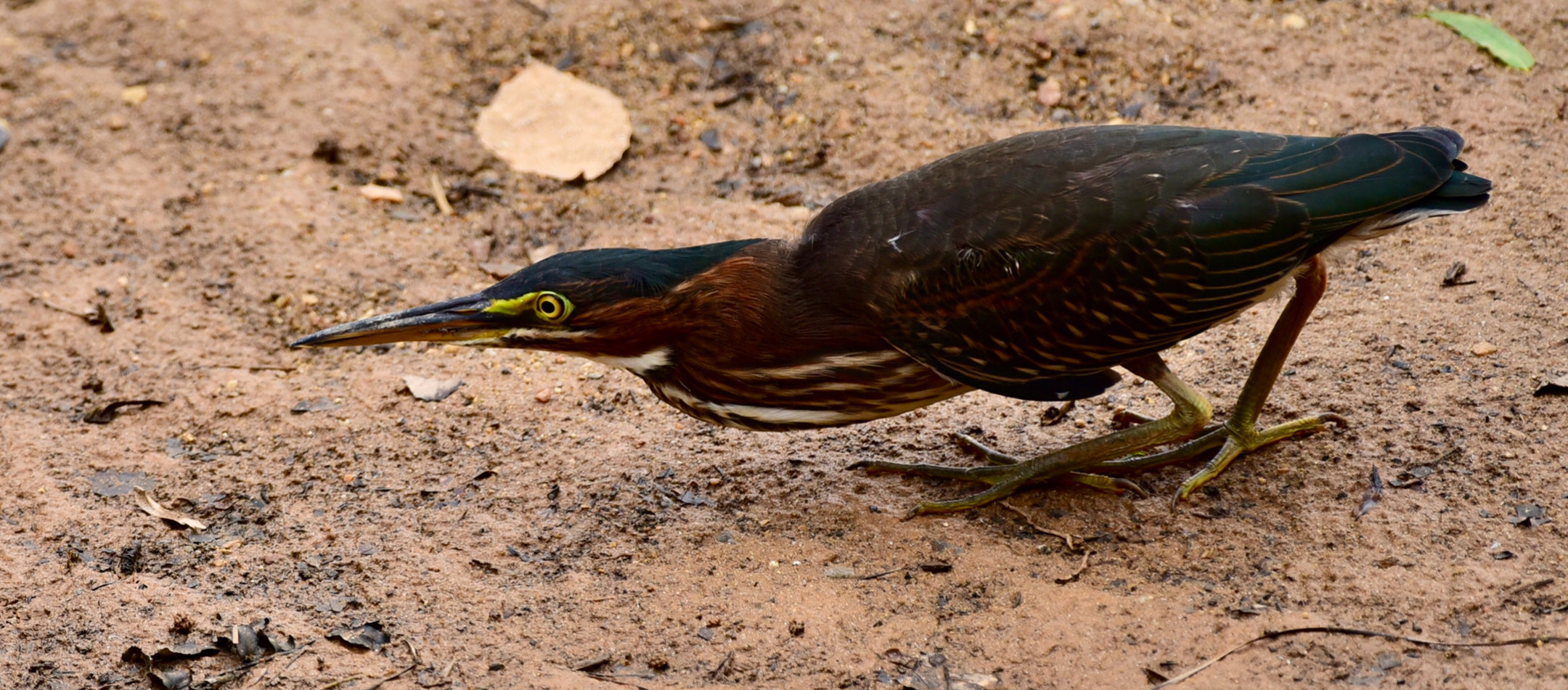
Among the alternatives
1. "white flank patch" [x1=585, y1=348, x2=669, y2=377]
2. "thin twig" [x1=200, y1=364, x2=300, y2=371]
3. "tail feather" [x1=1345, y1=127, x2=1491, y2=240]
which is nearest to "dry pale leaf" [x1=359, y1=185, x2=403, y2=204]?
"thin twig" [x1=200, y1=364, x2=300, y2=371]

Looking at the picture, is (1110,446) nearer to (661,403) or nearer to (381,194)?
(661,403)

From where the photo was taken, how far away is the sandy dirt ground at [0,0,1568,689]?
3.97 metres

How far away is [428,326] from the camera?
172 inches

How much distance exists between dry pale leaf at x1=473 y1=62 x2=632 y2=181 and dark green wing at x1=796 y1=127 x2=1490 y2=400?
9.20ft

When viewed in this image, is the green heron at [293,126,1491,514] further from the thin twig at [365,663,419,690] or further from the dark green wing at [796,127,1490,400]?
the thin twig at [365,663,419,690]

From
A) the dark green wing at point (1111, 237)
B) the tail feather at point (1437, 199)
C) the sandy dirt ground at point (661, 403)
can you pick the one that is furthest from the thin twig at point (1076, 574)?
the tail feather at point (1437, 199)

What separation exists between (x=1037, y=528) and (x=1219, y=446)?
878 millimetres

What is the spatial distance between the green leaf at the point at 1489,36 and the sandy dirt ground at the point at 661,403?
10cm

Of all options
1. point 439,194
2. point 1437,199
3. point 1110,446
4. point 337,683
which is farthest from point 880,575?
point 439,194

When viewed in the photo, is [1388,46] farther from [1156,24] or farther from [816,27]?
[816,27]

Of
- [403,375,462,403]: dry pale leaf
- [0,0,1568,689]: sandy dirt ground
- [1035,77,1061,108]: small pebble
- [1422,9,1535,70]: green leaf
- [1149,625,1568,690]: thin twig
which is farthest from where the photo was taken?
[1035,77,1061,108]: small pebble

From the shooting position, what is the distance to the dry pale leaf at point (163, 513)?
4762 mm

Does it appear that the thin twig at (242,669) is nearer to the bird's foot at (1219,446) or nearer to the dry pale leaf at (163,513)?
the dry pale leaf at (163,513)

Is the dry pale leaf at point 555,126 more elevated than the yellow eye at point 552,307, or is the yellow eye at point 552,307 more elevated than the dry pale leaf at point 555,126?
the yellow eye at point 552,307
